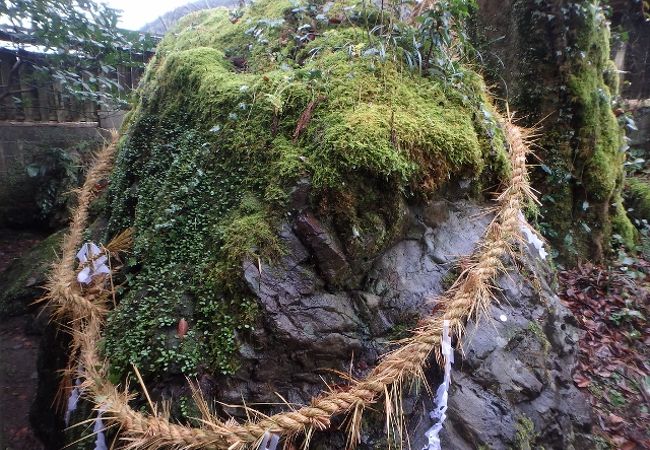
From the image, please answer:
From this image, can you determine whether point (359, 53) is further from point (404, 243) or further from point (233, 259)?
point (233, 259)

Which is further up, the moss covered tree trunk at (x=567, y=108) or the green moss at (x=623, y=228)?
the moss covered tree trunk at (x=567, y=108)

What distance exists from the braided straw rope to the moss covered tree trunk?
1.32 m

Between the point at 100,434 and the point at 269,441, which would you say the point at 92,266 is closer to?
the point at 100,434

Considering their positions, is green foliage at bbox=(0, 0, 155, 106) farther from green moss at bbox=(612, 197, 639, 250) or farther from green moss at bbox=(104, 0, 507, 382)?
green moss at bbox=(612, 197, 639, 250)

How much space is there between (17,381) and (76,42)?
385cm

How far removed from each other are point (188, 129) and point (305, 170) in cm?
114

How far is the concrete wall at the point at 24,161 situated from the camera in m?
5.72

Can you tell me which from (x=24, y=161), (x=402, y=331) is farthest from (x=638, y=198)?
(x=24, y=161)

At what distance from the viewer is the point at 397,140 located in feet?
6.44

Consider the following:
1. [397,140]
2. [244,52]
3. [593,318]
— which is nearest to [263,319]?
[397,140]

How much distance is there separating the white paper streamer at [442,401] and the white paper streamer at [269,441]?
1.94 feet

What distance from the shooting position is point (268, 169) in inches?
82.1

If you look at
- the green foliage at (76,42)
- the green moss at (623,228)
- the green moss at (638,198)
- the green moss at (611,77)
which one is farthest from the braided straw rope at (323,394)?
the green foliage at (76,42)

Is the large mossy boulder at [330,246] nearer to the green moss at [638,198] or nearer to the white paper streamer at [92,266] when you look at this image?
the white paper streamer at [92,266]
